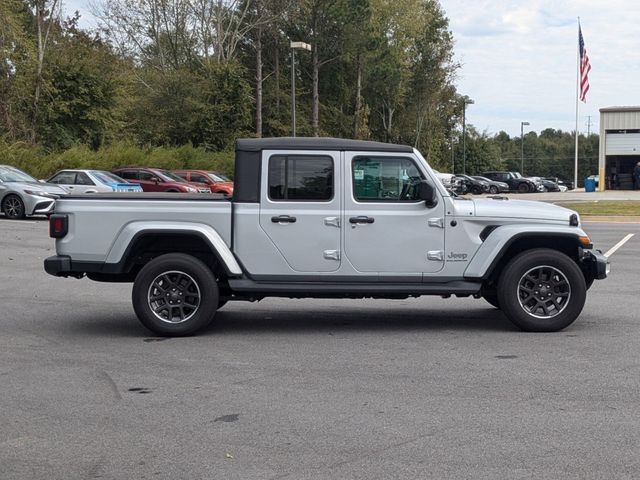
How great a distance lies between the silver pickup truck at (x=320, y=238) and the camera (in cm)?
873

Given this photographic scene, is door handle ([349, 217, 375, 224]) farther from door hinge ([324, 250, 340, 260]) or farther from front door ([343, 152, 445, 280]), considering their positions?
door hinge ([324, 250, 340, 260])

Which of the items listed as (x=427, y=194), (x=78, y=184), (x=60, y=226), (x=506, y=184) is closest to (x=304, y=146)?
(x=427, y=194)

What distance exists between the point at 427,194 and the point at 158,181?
27.0 m

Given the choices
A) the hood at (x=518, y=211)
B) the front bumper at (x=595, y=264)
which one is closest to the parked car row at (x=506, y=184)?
the front bumper at (x=595, y=264)

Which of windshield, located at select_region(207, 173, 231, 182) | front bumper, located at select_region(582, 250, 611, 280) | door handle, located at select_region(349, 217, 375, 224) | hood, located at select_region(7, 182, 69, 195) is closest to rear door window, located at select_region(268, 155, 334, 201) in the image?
door handle, located at select_region(349, 217, 375, 224)

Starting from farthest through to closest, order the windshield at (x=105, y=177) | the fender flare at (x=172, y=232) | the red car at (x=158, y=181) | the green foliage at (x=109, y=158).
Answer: the green foliage at (x=109, y=158) → the red car at (x=158, y=181) → the windshield at (x=105, y=177) → the fender flare at (x=172, y=232)

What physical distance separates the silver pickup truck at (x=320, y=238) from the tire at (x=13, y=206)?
17.5 metres

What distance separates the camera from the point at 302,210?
880 centimetres

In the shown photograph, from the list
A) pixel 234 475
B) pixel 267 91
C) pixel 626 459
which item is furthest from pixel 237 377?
pixel 267 91

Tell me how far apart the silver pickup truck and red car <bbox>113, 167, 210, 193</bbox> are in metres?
25.0

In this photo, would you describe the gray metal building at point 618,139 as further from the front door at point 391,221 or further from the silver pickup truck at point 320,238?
the front door at point 391,221

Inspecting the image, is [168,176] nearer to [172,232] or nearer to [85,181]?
[85,181]

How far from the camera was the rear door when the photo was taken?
8.77 meters

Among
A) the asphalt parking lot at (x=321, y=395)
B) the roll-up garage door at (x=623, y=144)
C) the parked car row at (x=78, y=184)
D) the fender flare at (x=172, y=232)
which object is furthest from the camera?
the roll-up garage door at (x=623, y=144)
